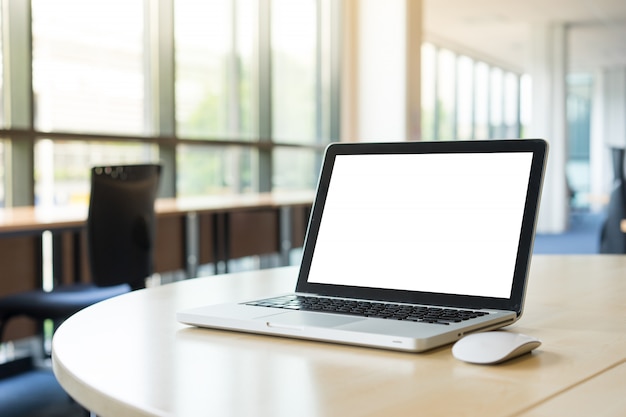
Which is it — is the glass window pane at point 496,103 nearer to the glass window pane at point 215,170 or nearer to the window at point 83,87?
the glass window pane at point 215,170

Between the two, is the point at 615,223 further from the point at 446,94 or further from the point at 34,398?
the point at 446,94

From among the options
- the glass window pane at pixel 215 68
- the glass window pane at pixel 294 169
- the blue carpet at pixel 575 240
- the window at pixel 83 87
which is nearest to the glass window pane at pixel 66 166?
the window at pixel 83 87

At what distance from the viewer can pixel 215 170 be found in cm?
612

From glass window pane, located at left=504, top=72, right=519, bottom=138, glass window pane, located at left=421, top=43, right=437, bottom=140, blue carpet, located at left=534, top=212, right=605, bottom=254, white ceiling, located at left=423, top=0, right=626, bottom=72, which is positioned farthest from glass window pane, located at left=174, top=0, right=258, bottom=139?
glass window pane, located at left=504, top=72, right=519, bottom=138

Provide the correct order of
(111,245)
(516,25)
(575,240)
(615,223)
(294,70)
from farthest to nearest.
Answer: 1. (516,25)
2. (575,240)
3. (294,70)
4. (615,223)
5. (111,245)

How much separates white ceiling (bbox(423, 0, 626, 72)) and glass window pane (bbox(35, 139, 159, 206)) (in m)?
5.35

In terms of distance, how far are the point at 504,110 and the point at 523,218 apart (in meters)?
13.8

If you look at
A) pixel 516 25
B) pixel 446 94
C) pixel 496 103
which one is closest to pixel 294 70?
pixel 516 25

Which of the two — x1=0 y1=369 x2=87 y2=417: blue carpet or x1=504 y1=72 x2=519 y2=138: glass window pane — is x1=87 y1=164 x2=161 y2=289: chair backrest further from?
x1=504 y1=72 x2=519 y2=138: glass window pane

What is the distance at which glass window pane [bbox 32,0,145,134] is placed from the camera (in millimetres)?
4656

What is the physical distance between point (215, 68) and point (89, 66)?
131 cm

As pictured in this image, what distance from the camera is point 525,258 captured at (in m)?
1.04

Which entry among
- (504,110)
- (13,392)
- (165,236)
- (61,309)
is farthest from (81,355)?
(504,110)

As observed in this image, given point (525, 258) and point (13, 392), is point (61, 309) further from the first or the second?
point (525, 258)
